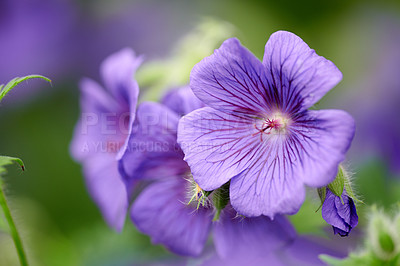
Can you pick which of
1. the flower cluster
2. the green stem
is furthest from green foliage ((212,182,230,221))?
the green stem

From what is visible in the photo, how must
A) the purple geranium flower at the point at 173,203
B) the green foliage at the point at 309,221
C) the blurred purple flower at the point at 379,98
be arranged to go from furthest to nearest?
the blurred purple flower at the point at 379,98
the green foliage at the point at 309,221
the purple geranium flower at the point at 173,203

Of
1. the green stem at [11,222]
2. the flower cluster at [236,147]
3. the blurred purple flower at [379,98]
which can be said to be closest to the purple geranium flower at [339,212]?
the flower cluster at [236,147]

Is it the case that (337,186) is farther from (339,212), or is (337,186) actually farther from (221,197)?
(221,197)

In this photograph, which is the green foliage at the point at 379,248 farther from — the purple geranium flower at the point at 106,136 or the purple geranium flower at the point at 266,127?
the purple geranium flower at the point at 106,136

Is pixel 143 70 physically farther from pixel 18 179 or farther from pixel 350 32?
pixel 350 32

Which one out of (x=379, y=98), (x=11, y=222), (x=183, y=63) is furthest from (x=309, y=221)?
(x=379, y=98)

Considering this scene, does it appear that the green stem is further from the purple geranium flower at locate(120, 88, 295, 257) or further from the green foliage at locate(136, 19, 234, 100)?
the green foliage at locate(136, 19, 234, 100)

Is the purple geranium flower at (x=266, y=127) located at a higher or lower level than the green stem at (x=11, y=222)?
higher
